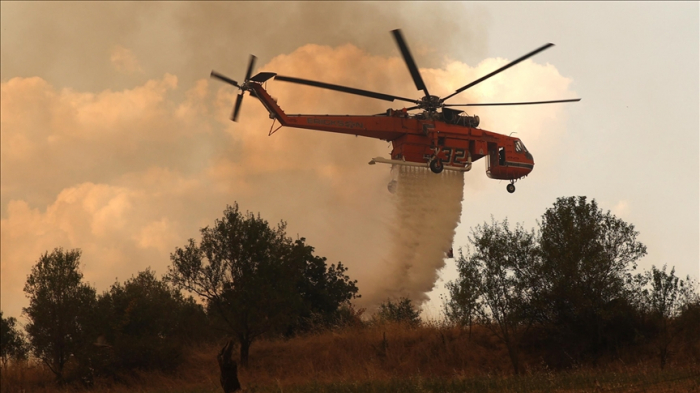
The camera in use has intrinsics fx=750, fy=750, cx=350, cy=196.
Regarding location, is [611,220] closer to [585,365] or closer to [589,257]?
[589,257]

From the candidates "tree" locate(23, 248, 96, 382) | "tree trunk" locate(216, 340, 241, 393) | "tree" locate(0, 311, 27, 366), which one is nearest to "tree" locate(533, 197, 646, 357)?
"tree trunk" locate(216, 340, 241, 393)

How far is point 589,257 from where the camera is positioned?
3384 cm

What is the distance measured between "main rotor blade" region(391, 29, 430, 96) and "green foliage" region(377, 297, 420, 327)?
14.0 metres

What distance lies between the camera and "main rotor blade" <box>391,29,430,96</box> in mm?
38500

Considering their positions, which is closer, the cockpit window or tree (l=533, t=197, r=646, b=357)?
tree (l=533, t=197, r=646, b=357)

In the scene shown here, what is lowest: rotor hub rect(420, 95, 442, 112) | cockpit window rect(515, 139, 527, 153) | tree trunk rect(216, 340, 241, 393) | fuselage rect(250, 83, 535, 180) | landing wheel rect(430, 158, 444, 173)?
tree trunk rect(216, 340, 241, 393)

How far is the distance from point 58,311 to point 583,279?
26481 mm

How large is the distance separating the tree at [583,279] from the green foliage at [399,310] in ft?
45.3

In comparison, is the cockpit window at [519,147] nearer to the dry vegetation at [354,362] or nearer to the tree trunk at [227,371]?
the dry vegetation at [354,362]

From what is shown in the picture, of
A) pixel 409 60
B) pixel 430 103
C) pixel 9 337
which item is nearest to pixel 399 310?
pixel 430 103

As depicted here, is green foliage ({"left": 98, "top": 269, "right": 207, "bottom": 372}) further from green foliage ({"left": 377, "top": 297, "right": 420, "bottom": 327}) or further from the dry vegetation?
green foliage ({"left": 377, "top": 297, "right": 420, "bottom": 327})

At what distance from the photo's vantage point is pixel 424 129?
46.0 meters

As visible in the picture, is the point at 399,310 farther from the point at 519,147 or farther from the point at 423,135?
the point at 519,147

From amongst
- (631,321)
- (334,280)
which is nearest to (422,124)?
(334,280)
